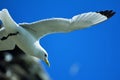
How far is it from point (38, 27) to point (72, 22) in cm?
21

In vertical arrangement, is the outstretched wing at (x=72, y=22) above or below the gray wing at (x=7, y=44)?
above

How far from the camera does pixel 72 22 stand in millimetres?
1366

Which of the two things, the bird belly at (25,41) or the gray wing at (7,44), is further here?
the gray wing at (7,44)

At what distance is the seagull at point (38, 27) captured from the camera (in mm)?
1370

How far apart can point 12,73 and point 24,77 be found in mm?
91

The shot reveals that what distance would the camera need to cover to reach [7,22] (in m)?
1.39

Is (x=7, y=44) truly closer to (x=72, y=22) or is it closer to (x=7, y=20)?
(x=7, y=20)

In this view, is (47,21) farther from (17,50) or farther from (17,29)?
(17,50)

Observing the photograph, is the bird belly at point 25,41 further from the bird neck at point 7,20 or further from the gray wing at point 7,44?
the gray wing at point 7,44

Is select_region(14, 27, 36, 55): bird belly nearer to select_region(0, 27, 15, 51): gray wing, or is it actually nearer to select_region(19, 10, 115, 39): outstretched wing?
select_region(19, 10, 115, 39): outstretched wing

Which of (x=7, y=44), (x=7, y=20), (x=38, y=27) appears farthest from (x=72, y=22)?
(x=7, y=44)

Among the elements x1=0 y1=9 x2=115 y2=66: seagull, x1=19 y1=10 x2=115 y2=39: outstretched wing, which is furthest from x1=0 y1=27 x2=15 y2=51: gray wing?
x1=19 y1=10 x2=115 y2=39: outstretched wing


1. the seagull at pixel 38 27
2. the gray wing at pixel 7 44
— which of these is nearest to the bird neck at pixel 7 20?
the seagull at pixel 38 27

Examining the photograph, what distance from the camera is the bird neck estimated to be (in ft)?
4.48
